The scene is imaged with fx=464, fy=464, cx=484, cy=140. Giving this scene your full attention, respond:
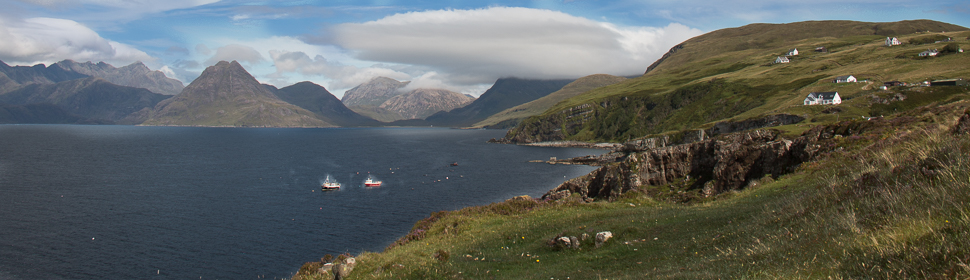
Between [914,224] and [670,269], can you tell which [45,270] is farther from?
[914,224]

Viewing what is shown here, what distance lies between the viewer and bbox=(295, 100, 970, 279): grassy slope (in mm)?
8805

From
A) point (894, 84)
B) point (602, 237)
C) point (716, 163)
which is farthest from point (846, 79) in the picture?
point (602, 237)

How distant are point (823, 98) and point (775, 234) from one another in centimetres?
14562

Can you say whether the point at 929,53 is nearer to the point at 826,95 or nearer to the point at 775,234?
the point at 826,95

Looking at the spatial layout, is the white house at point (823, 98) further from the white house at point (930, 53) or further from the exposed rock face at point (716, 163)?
the exposed rock face at point (716, 163)

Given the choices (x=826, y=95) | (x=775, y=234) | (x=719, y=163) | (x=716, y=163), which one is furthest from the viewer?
(x=826, y=95)

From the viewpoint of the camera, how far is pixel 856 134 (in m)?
36.8

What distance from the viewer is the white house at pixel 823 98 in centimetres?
12839

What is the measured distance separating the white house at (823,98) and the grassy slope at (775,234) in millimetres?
112258

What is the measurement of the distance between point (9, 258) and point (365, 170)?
86.0 meters

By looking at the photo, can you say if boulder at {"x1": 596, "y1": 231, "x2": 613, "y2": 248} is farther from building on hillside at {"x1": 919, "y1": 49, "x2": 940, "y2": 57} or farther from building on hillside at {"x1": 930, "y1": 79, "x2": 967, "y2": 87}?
building on hillside at {"x1": 919, "y1": 49, "x2": 940, "y2": 57}

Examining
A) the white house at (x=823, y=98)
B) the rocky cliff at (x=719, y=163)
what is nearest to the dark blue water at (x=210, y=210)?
the rocky cliff at (x=719, y=163)

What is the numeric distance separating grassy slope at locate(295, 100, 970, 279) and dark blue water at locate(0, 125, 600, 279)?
34134mm

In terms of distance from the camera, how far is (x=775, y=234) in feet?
46.5
